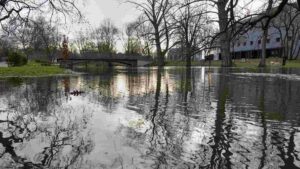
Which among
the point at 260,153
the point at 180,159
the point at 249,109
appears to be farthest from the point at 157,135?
the point at 249,109

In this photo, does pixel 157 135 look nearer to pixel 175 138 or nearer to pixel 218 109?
pixel 175 138

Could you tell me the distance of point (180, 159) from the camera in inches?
202

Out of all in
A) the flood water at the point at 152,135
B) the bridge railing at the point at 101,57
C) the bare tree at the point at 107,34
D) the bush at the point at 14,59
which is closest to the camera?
the flood water at the point at 152,135

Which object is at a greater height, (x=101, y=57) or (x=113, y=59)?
(x=101, y=57)

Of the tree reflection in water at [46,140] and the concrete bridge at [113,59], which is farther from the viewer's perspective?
the concrete bridge at [113,59]

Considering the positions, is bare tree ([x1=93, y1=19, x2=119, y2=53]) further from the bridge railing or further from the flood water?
the flood water

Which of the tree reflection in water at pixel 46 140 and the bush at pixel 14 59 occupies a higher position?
the bush at pixel 14 59

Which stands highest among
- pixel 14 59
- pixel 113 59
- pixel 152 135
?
pixel 14 59

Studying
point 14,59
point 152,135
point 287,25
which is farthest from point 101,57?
point 152,135

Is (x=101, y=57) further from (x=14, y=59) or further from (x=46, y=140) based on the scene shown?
(x=46, y=140)

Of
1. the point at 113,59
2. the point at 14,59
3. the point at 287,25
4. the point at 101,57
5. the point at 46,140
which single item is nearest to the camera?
the point at 46,140

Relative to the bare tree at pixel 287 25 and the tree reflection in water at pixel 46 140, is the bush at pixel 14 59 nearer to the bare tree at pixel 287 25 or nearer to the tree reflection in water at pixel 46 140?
the bare tree at pixel 287 25

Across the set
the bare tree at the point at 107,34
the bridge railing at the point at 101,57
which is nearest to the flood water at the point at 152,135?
the bridge railing at the point at 101,57

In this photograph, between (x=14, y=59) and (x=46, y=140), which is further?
(x=14, y=59)
